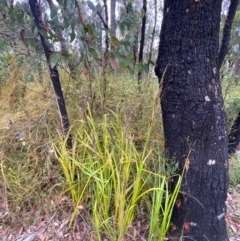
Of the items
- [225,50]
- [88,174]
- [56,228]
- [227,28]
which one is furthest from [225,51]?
[56,228]

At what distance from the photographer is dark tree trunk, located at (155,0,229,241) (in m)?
1.30

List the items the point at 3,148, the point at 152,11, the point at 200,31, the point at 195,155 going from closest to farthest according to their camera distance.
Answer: the point at 200,31, the point at 195,155, the point at 3,148, the point at 152,11

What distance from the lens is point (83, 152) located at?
1.58 metres

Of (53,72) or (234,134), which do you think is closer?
(53,72)

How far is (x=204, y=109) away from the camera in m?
1.34

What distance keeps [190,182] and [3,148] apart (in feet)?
4.75

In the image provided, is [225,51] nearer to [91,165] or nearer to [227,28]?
→ [227,28]

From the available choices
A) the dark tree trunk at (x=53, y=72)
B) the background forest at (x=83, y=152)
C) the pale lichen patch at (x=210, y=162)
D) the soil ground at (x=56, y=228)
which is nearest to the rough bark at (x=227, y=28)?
the background forest at (x=83, y=152)

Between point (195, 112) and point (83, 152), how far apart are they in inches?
31.4

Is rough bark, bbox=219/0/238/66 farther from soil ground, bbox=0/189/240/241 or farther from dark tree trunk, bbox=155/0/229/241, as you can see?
soil ground, bbox=0/189/240/241

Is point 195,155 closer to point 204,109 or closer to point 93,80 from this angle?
point 204,109

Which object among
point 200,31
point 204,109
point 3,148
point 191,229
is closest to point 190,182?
point 191,229

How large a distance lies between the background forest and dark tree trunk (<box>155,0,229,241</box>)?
0.11 m

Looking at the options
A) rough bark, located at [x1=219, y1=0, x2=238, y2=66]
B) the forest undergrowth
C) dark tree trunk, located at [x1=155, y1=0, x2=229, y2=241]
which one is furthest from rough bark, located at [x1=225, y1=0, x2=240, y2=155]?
dark tree trunk, located at [x1=155, y1=0, x2=229, y2=241]
